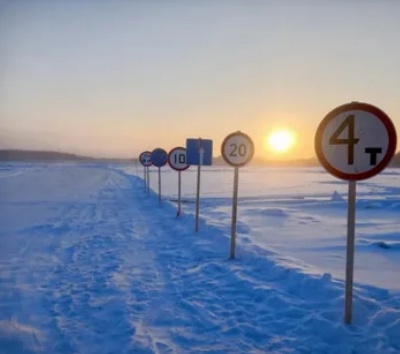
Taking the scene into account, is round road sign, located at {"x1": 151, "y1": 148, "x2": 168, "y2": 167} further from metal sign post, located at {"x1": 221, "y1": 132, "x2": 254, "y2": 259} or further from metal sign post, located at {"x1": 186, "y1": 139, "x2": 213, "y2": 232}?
metal sign post, located at {"x1": 221, "y1": 132, "x2": 254, "y2": 259}

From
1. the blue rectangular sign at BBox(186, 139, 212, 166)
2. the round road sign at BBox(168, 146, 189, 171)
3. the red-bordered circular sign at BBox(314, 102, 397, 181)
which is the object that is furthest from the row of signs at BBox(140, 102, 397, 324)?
the round road sign at BBox(168, 146, 189, 171)

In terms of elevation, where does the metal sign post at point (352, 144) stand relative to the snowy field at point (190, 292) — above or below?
above

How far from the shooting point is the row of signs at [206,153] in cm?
708

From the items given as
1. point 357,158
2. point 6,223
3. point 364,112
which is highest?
point 364,112

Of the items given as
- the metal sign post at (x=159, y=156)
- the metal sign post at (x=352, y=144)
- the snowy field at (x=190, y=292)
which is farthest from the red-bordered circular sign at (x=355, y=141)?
the metal sign post at (x=159, y=156)

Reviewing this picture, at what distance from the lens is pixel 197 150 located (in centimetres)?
979

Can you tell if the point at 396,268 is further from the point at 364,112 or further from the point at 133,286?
the point at 133,286

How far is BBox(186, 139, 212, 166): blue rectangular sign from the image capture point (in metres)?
9.73

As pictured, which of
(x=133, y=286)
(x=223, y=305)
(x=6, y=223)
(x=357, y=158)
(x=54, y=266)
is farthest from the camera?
(x=6, y=223)

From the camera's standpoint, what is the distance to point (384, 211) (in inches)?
606

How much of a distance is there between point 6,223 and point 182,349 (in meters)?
9.35

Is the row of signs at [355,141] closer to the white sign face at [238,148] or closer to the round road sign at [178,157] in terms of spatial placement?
the white sign face at [238,148]

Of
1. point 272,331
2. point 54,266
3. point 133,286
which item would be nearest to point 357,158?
point 272,331

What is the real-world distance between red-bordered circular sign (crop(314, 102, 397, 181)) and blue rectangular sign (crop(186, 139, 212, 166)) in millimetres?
5733
